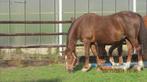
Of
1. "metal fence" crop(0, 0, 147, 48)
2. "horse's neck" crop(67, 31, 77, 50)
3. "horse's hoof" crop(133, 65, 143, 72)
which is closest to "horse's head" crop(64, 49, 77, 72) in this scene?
"horse's neck" crop(67, 31, 77, 50)

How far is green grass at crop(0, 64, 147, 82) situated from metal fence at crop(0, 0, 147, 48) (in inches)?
129

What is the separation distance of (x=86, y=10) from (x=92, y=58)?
2684mm

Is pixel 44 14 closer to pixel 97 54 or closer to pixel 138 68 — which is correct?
pixel 97 54

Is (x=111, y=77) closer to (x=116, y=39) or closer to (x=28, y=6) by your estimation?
(x=116, y=39)

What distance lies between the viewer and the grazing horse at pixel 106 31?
492 inches

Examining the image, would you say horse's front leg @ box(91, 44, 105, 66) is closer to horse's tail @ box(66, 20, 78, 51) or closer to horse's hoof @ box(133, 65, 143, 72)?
horse's tail @ box(66, 20, 78, 51)

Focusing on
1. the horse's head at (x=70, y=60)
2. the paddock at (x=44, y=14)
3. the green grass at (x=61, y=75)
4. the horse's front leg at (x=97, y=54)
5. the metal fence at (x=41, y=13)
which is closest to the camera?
the green grass at (x=61, y=75)

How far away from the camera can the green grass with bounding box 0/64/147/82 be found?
35.5 feet

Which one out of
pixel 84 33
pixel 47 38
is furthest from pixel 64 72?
pixel 47 38

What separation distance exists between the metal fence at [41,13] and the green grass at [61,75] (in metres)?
3.27

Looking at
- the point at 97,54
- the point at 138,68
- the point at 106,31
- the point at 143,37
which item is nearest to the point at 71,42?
the point at 97,54

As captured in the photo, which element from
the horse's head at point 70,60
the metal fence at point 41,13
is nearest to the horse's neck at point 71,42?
the horse's head at point 70,60

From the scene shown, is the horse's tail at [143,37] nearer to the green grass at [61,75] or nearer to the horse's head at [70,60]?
the green grass at [61,75]

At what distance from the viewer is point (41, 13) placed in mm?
16297
